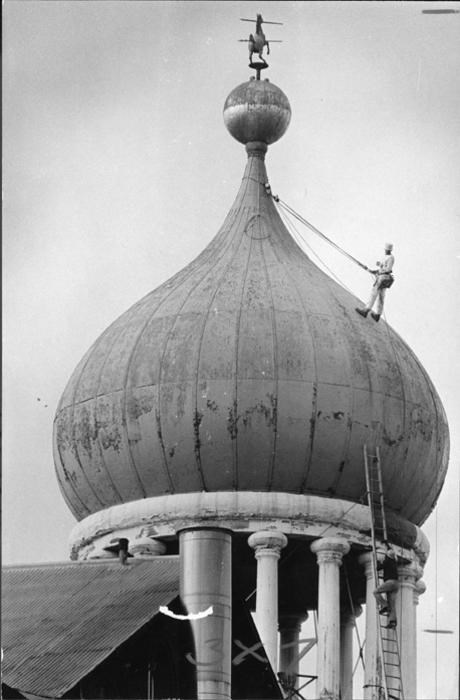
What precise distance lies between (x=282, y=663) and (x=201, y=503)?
4.98m

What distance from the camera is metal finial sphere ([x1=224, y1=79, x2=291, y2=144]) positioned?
47906mm

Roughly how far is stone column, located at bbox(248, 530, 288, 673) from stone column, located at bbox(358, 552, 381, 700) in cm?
170

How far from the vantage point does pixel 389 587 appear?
43250mm

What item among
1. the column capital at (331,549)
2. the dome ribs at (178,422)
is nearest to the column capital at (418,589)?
the column capital at (331,549)

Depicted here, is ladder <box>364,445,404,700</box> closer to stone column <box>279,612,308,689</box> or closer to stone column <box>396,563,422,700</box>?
stone column <box>396,563,422,700</box>

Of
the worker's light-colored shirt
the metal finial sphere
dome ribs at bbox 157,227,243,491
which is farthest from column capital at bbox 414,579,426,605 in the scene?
the metal finial sphere

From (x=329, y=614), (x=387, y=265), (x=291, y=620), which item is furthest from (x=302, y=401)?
(x=291, y=620)

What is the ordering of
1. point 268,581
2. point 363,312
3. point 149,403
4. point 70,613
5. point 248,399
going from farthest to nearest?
point 363,312, point 149,403, point 248,399, point 268,581, point 70,613

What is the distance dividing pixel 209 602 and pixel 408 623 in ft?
41.7

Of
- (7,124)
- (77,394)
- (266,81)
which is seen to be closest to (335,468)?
(77,394)

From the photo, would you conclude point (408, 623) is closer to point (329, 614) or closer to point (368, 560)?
point (368, 560)

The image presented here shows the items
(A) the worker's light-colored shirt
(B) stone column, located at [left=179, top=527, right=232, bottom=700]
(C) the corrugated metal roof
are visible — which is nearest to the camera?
(C) the corrugated metal roof

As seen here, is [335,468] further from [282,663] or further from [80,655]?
[80,655]

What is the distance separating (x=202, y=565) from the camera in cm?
3312
